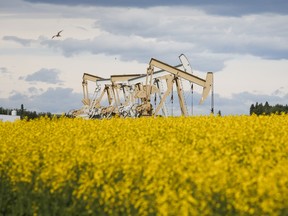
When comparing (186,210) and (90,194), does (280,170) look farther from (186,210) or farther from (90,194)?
(90,194)

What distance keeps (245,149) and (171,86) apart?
79.3ft

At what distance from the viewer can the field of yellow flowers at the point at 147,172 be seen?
913cm

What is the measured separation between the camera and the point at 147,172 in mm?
9984

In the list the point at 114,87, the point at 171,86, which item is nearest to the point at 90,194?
the point at 171,86

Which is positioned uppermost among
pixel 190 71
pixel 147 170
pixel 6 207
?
pixel 190 71

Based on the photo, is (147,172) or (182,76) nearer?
(147,172)

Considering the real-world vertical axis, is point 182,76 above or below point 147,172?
above

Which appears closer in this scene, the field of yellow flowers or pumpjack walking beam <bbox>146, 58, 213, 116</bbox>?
the field of yellow flowers

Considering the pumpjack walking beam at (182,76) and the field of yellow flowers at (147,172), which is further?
the pumpjack walking beam at (182,76)

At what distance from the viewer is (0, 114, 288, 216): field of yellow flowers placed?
913 cm

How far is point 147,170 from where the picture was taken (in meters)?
10.0

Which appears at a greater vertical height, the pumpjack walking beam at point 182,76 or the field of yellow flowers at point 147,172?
the pumpjack walking beam at point 182,76

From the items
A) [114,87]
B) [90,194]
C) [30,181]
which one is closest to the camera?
[90,194]

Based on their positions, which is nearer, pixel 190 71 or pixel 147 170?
pixel 147 170
